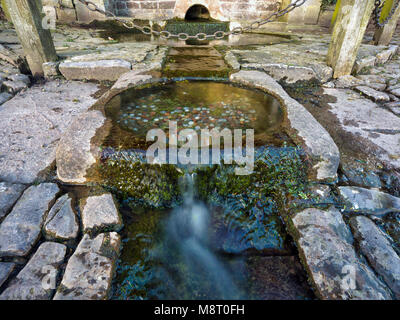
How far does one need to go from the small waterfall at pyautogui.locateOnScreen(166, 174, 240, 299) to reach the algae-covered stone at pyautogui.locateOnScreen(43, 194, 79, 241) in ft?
2.01

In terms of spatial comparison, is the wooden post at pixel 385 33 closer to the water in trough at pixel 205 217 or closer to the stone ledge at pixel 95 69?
the water in trough at pixel 205 217

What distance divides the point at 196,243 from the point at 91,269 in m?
0.66

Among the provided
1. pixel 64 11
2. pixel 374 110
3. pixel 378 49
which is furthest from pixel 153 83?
pixel 64 11

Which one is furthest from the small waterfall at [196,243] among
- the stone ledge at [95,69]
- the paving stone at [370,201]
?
the stone ledge at [95,69]

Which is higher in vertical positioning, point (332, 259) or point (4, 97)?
point (4, 97)

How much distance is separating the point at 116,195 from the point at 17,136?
1291 millimetres

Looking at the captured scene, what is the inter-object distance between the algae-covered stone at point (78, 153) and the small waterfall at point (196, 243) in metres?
0.73

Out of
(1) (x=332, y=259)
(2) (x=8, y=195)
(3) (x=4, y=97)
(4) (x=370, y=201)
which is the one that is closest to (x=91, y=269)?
(2) (x=8, y=195)

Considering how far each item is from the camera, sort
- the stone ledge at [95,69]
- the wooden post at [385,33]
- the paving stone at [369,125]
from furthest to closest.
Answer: the wooden post at [385,33] → the stone ledge at [95,69] → the paving stone at [369,125]

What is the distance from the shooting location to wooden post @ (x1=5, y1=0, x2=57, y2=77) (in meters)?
2.68

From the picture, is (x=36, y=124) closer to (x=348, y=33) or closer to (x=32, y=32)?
(x=32, y=32)

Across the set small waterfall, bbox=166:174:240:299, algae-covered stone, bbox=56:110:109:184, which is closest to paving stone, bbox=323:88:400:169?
small waterfall, bbox=166:174:240:299

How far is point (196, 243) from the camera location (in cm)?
157

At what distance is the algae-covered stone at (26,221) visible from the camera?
1310 millimetres
